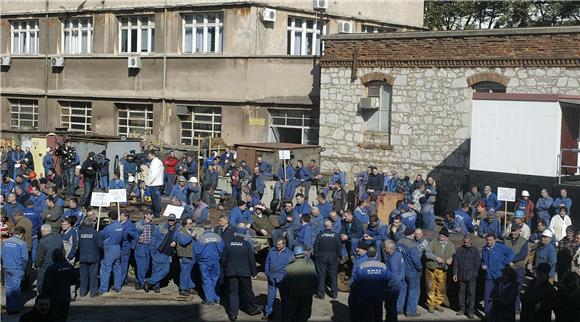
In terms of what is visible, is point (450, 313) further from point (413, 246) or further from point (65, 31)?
point (65, 31)

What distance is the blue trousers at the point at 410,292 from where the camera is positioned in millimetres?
16422

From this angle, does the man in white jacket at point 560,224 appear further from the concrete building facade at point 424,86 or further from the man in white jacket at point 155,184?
the man in white jacket at point 155,184

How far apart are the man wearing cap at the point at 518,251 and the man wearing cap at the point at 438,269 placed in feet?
3.84

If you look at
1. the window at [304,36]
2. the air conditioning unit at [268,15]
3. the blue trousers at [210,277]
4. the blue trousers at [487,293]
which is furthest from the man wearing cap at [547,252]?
the window at [304,36]

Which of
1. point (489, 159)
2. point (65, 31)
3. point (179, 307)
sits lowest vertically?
point (179, 307)

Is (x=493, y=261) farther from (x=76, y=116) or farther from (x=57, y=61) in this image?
(x=57, y=61)

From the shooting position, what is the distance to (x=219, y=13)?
116ft

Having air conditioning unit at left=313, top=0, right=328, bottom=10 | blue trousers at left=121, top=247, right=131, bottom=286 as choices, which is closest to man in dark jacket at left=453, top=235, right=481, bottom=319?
blue trousers at left=121, top=247, right=131, bottom=286

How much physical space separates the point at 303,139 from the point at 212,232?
1685cm

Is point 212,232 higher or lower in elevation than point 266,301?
higher

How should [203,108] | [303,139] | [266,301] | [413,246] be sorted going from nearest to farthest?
[413,246] < [266,301] < [303,139] < [203,108]

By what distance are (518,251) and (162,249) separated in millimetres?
6995

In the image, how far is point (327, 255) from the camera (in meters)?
17.3

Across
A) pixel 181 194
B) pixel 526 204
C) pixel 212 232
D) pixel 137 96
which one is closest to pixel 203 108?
pixel 137 96
